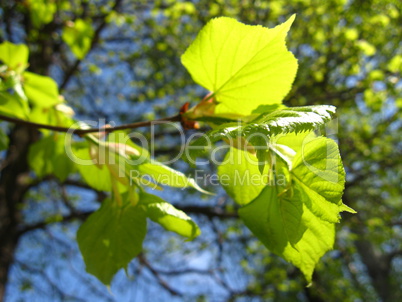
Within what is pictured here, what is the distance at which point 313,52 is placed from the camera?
432cm

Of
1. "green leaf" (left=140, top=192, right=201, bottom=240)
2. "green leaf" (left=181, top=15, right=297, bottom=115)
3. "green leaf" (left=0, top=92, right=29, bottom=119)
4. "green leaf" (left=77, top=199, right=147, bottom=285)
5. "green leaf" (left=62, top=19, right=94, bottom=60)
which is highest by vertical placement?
"green leaf" (left=62, top=19, right=94, bottom=60)

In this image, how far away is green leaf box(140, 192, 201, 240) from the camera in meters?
0.59

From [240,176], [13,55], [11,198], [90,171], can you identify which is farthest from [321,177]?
[11,198]

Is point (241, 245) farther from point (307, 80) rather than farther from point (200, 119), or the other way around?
point (200, 119)

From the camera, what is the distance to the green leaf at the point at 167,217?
0.59m

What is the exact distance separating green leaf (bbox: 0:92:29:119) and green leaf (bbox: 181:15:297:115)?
1.53ft

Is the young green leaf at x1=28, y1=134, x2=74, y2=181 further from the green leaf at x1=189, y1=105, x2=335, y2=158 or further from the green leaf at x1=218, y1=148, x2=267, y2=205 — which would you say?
the green leaf at x1=189, y1=105, x2=335, y2=158

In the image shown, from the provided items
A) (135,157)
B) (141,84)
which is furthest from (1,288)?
(135,157)

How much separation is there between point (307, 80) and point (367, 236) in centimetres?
202

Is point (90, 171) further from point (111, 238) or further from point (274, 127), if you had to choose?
point (274, 127)

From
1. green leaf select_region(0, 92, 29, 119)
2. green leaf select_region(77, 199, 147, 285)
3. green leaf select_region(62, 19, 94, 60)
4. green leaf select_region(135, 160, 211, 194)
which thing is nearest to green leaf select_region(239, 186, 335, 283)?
green leaf select_region(135, 160, 211, 194)

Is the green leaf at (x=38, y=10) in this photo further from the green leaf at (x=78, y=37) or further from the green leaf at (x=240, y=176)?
the green leaf at (x=240, y=176)

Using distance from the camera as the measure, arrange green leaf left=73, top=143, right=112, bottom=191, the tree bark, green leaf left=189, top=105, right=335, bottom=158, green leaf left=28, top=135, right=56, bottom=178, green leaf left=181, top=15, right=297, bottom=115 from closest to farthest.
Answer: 1. green leaf left=189, top=105, right=335, bottom=158
2. green leaf left=181, top=15, right=297, bottom=115
3. green leaf left=73, top=143, right=112, bottom=191
4. green leaf left=28, top=135, right=56, bottom=178
5. the tree bark

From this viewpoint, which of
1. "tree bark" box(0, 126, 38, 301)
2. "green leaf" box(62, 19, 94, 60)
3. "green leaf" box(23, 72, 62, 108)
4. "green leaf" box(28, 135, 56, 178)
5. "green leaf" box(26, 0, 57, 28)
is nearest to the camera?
"green leaf" box(23, 72, 62, 108)
